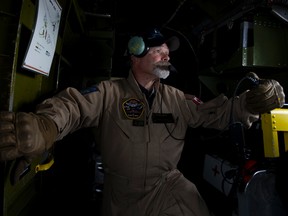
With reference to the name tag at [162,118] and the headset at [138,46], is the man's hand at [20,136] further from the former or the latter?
the headset at [138,46]

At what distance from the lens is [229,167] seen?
6.57 feet

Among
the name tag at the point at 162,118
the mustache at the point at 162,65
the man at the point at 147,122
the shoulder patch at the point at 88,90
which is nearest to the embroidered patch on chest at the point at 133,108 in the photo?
the man at the point at 147,122

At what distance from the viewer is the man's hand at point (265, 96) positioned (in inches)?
51.9

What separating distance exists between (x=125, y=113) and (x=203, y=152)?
1597mm

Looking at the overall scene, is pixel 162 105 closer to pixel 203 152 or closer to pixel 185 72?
pixel 203 152

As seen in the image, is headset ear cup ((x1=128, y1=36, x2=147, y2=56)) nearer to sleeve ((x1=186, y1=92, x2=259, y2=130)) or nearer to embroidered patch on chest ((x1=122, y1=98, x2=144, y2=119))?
embroidered patch on chest ((x1=122, y1=98, x2=144, y2=119))

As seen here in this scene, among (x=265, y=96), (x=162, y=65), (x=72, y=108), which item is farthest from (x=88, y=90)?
(x=265, y=96)

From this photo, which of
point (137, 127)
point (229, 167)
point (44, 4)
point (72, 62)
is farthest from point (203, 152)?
point (44, 4)

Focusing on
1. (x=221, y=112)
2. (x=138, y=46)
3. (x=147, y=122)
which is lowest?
(x=147, y=122)

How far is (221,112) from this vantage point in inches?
61.4

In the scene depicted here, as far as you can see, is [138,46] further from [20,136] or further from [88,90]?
[20,136]

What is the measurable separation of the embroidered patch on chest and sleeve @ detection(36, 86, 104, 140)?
0.59 feet

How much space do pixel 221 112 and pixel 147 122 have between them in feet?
1.80

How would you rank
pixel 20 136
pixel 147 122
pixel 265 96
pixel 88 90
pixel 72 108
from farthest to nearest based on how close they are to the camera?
pixel 147 122 < pixel 88 90 < pixel 265 96 < pixel 72 108 < pixel 20 136
